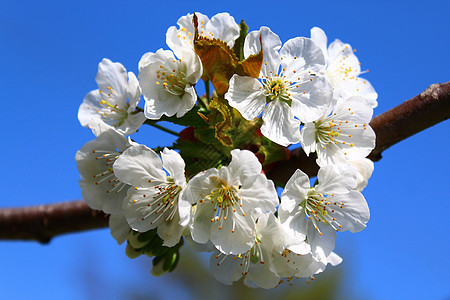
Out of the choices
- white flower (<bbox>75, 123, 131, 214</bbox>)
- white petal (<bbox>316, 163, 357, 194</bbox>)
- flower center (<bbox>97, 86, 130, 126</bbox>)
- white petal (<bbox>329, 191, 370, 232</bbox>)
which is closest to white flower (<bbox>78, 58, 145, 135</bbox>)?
flower center (<bbox>97, 86, 130, 126</bbox>)

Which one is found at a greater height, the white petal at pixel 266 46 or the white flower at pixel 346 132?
the white petal at pixel 266 46

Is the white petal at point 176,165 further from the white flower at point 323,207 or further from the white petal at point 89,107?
the white petal at point 89,107

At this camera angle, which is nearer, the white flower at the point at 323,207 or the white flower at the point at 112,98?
the white flower at the point at 323,207

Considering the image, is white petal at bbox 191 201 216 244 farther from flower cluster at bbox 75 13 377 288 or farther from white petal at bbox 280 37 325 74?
white petal at bbox 280 37 325 74

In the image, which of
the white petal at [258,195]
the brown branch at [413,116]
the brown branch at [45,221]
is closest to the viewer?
the white petal at [258,195]

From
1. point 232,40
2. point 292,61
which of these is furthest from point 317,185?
point 232,40

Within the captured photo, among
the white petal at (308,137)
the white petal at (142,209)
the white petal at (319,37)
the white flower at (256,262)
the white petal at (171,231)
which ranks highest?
the white petal at (319,37)

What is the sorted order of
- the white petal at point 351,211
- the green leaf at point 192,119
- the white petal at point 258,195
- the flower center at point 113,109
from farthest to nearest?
the flower center at point 113,109
the green leaf at point 192,119
the white petal at point 351,211
the white petal at point 258,195

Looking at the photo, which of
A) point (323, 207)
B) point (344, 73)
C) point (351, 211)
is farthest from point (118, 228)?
point (344, 73)

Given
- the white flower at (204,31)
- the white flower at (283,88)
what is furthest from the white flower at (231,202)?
the white flower at (204,31)
